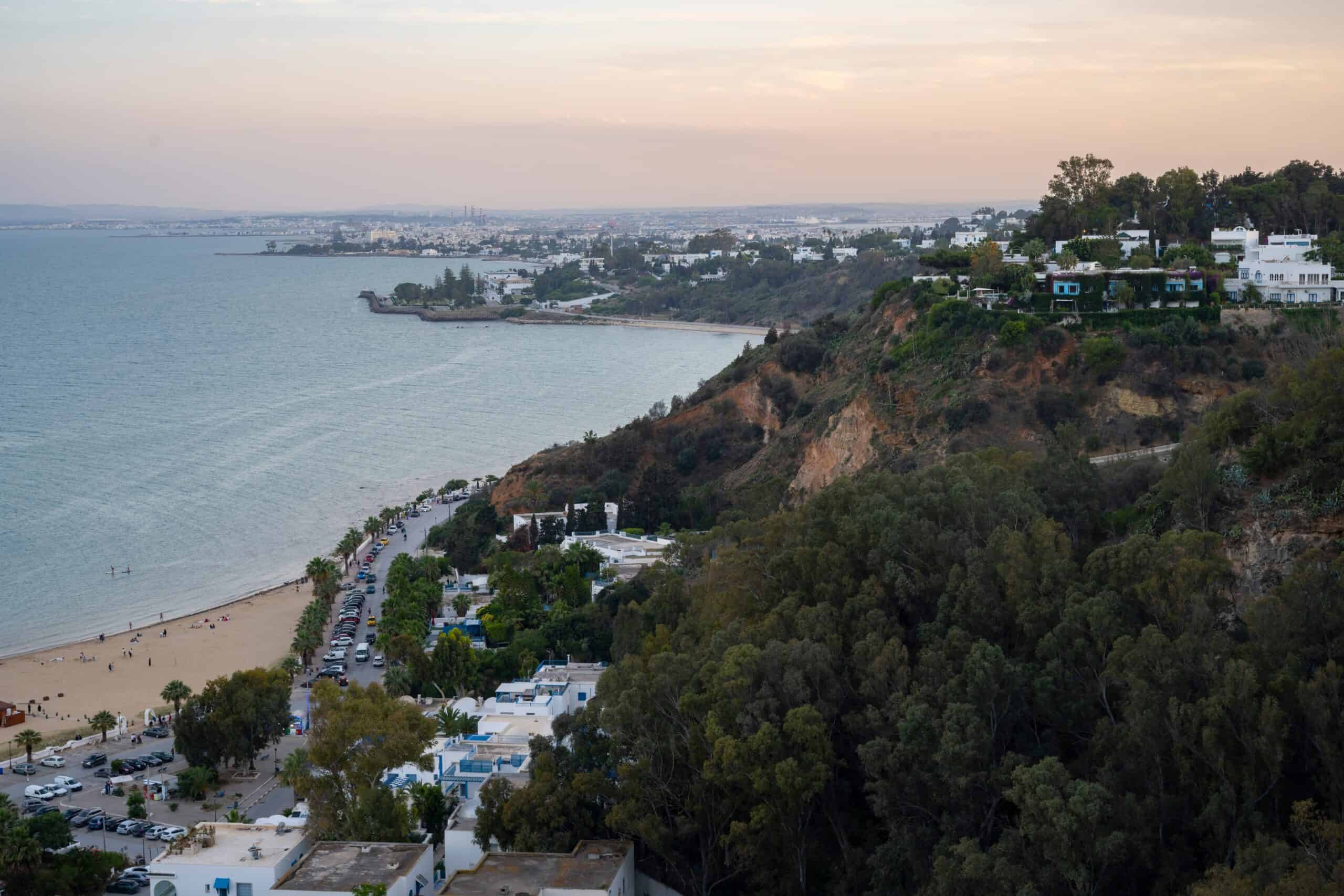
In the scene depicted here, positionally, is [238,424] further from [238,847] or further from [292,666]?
[238,847]

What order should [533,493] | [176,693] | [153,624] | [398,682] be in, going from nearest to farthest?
[398,682] → [176,693] → [153,624] → [533,493]

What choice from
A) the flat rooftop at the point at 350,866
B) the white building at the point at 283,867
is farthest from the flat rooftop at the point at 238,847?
the flat rooftop at the point at 350,866

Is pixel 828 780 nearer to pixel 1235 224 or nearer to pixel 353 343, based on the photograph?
pixel 1235 224

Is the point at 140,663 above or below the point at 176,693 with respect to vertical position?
below

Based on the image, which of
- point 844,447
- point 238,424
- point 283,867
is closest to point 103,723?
point 283,867

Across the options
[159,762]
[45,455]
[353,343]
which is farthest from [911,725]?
[353,343]

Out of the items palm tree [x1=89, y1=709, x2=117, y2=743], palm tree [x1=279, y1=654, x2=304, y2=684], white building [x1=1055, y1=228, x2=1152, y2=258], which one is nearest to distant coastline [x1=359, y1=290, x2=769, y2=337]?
white building [x1=1055, y1=228, x2=1152, y2=258]
